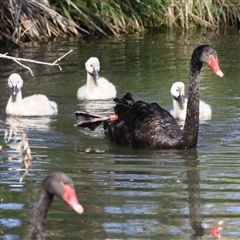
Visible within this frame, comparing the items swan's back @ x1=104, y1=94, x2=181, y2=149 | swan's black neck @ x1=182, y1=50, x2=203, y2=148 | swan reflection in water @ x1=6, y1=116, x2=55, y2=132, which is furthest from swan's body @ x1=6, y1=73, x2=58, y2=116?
swan's black neck @ x1=182, y1=50, x2=203, y2=148

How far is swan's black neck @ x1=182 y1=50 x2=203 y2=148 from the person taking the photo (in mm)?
9078

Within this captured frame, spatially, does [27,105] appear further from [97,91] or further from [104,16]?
[104,16]

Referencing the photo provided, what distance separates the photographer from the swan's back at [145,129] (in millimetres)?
9148

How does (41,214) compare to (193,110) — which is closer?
(41,214)

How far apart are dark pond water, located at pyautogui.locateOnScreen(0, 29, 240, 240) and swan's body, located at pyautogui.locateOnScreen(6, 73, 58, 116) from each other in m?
0.13

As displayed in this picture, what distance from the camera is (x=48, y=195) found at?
4.39 m

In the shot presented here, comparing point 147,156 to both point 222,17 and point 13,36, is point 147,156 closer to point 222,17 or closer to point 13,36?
point 13,36

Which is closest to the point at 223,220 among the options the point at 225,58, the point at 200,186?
the point at 200,186

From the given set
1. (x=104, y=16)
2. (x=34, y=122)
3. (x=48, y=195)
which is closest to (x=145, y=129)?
(x=34, y=122)

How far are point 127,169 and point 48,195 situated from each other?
3.78m

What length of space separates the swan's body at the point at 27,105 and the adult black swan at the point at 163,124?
166cm

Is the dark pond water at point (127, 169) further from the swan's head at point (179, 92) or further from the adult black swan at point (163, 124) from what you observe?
the swan's head at point (179, 92)

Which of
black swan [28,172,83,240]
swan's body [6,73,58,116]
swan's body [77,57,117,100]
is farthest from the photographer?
swan's body [77,57,117,100]

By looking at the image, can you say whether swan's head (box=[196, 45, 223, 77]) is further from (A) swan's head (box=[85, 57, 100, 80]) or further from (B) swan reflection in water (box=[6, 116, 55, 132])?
(A) swan's head (box=[85, 57, 100, 80])
